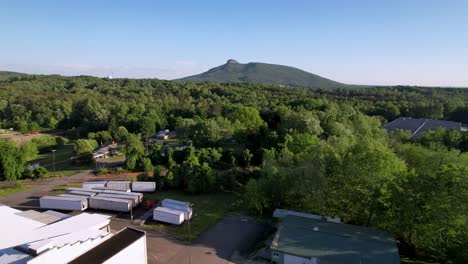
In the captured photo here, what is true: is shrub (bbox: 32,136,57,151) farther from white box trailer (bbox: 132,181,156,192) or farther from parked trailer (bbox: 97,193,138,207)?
parked trailer (bbox: 97,193,138,207)

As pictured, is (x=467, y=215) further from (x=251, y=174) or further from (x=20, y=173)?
(x=20, y=173)

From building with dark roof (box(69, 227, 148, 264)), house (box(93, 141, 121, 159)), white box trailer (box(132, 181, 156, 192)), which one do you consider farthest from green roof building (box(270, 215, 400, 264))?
house (box(93, 141, 121, 159))

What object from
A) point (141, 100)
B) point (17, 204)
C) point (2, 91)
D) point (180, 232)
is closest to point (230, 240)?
point (180, 232)

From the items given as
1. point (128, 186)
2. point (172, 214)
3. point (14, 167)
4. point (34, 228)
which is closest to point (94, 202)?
point (128, 186)

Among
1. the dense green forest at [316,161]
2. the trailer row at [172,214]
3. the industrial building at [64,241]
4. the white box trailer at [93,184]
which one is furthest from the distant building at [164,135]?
the industrial building at [64,241]

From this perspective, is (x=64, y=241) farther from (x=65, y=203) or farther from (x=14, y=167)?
(x=14, y=167)
